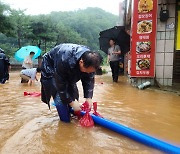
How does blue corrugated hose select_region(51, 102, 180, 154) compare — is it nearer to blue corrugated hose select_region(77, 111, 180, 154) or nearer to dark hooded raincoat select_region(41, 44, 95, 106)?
blue corrugated hose select_region(77, 111, 180, 154)

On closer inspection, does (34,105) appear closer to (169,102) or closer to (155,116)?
(155,116)

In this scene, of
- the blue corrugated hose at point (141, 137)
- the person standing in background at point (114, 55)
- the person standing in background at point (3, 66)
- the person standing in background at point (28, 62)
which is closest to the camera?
the blue corrugated hose at point (141, 137)

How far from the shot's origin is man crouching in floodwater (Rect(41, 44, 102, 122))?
2645mm

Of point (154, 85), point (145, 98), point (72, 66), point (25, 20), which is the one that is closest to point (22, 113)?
point (72, 66)

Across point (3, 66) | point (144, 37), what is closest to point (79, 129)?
point (3, 66)

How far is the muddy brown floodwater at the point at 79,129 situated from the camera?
2398 mm

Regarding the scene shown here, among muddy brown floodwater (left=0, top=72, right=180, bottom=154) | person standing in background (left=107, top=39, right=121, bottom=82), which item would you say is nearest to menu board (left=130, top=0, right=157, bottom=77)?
person standing in background (left=107, top=39, right=121, bottom=82)

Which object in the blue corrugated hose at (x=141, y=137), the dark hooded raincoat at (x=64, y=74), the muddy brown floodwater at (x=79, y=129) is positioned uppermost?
the dark hooded raincoat at (x=64, y=74)

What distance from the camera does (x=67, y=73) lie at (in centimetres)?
294

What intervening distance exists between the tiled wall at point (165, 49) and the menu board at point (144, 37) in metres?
0.14

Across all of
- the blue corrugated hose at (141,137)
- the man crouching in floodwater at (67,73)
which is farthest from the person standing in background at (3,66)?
the blue corrugated hose at (141,137)

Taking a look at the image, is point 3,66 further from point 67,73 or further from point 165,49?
point 165,49

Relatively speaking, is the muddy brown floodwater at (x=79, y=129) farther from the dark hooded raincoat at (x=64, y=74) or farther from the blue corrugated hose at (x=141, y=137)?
the dark hooded raincoat at (x=64, y=74)

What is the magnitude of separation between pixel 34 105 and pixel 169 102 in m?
2.61
